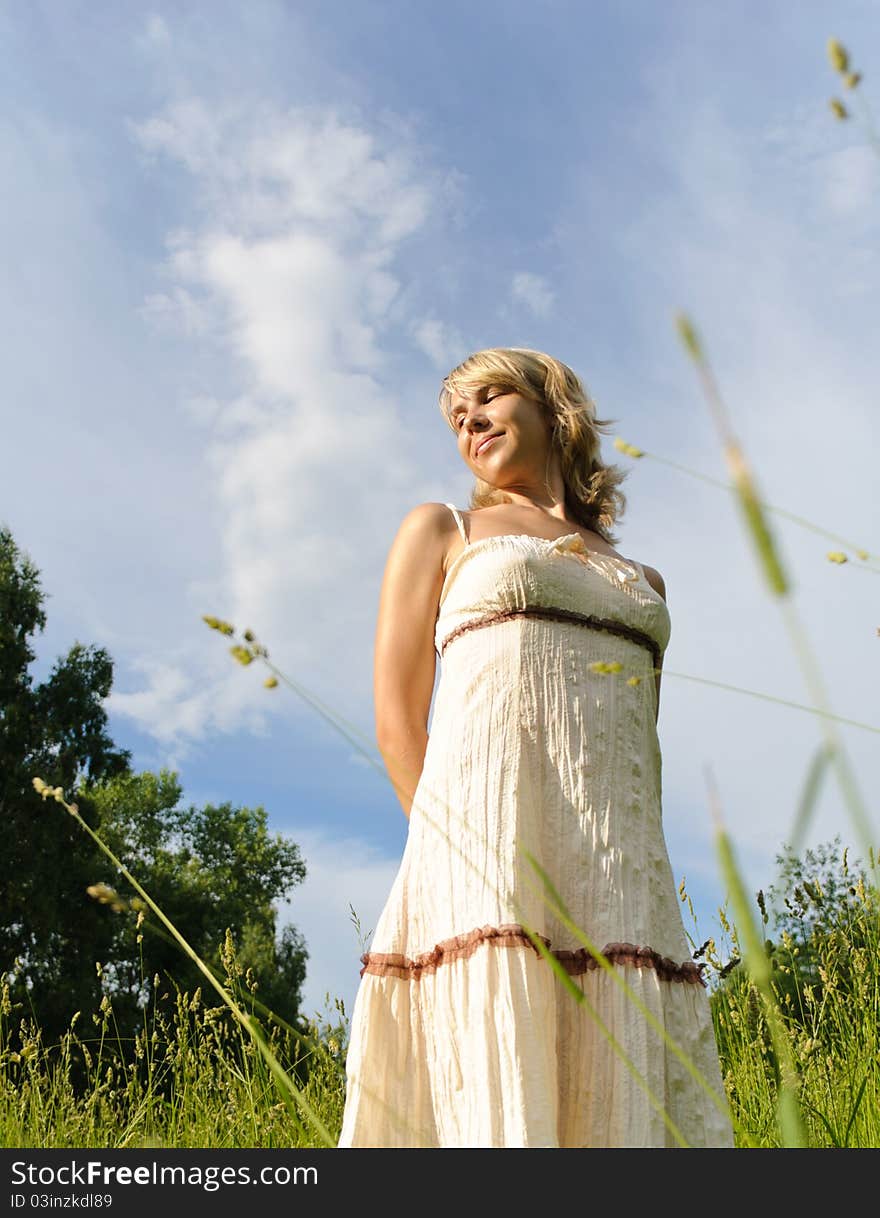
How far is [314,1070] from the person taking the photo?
354 cm

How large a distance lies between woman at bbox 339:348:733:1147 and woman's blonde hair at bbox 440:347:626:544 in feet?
1.09

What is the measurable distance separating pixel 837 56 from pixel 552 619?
1450mm

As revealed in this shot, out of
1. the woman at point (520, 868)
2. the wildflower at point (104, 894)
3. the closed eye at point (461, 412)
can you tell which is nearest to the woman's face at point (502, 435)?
the closed eye at point (461, 412)

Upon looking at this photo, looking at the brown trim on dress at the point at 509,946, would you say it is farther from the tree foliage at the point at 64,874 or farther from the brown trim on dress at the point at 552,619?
the tree foliage at the point at 64,874

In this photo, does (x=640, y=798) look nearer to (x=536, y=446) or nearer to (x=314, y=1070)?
(x=536, y=446)

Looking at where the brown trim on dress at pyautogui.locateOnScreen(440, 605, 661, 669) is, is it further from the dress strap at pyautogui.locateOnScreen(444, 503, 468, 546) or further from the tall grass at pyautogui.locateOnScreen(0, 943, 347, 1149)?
the tall grass at pyautogui.locateOnScreen(0, 943, 347, 1149)

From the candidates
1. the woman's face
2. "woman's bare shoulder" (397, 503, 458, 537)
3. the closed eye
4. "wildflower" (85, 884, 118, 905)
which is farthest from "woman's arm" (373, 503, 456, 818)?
"wildflower" (85, 884, 118, 905)

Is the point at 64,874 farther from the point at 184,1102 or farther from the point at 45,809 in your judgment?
the point at 184,1102

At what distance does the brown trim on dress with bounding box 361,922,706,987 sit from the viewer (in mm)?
1837

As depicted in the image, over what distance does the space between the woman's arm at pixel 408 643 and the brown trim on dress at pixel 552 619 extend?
0.08 metres
